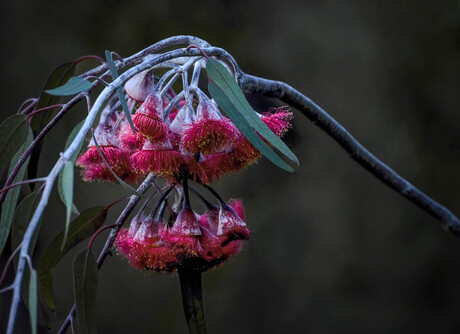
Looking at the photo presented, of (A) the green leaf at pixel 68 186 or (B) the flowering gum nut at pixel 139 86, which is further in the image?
(B) the flowering gum nut at pixel 139 86

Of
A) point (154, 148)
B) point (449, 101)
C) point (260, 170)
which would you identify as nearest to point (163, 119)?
point (154, 148)

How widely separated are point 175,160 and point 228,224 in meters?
0.06

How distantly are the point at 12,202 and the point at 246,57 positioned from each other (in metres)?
0.66

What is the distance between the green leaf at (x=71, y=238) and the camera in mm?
298

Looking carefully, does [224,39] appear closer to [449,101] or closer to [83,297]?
[449,101]

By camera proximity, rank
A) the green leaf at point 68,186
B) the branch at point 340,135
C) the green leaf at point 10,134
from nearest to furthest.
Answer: the green leaf at point 68,186 < the green leaf at point 10,134 < the branch at point 340,135

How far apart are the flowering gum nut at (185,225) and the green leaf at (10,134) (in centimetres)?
11

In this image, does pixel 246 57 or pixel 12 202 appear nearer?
pixel 12 202

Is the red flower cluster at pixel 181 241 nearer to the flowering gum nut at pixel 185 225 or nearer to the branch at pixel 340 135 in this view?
the flowering gum nut at pixel 185 225

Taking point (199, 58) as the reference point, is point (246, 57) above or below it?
above

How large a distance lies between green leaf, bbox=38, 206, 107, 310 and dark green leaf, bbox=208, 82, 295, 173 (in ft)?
0.33

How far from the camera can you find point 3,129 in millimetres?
317

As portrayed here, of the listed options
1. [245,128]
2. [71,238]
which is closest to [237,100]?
[245,128]

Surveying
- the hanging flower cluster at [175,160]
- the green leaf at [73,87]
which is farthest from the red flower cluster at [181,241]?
the green leaf at [73,87]
